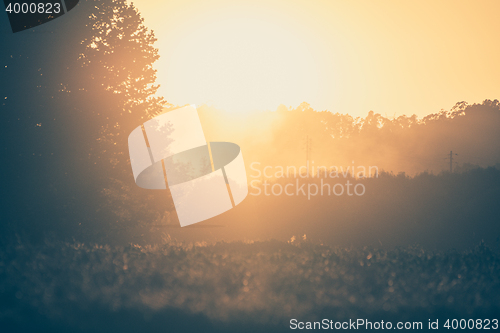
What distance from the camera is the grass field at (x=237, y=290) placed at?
7.28 metres

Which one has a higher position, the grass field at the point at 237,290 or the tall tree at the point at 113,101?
Answer: the tall tree at the point at 113,101

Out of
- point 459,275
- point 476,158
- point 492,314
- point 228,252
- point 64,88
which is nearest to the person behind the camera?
point 492,314

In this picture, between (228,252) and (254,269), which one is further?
(228,252)

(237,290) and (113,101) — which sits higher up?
(113,101)

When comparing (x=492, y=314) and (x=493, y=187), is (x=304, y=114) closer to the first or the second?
(x=493, y=187)

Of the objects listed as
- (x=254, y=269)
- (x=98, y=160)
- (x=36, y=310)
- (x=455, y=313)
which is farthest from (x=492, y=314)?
(x=98, y=160)

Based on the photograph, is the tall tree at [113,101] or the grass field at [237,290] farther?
the tall tree at [113,101]

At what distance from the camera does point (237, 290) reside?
25.1ft

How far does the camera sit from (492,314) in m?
7.32

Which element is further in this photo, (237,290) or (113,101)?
(113,101)

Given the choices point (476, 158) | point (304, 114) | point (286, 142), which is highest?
point (304, 114)

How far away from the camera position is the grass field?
7.28 meters

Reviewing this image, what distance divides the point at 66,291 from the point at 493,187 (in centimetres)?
4836

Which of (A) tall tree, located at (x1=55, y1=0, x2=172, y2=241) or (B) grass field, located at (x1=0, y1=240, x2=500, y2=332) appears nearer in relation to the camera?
(B) grass field, located at (x1=0, y1=240, x2=500, y2=332)
